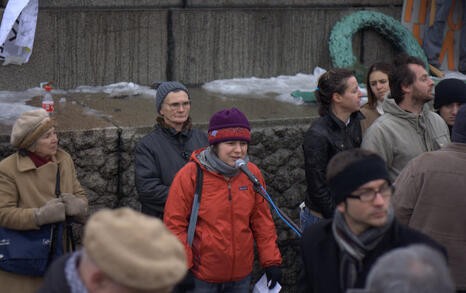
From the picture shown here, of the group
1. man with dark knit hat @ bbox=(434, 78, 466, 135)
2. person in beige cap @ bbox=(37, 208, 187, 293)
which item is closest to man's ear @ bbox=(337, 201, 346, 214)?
person in beige cap @ bbox=(37, 208, 187, 293)

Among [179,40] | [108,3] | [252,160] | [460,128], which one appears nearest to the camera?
[460,128]

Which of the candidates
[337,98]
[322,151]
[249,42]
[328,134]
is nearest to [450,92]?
[337,98]

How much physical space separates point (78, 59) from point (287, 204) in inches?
105

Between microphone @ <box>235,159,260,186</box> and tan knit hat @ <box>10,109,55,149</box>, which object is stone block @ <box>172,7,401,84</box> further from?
microphone @ <box>235,159,260,186</box>

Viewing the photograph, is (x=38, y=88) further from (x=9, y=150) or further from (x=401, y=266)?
(x=401, y=266)

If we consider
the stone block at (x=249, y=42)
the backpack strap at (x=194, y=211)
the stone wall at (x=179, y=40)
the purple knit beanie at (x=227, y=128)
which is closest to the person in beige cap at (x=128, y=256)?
the backpack strap at (x=194, y=211)

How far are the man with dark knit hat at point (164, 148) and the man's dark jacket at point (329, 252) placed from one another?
167 cm

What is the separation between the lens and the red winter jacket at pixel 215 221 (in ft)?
12.6

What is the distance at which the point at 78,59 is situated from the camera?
262 inches

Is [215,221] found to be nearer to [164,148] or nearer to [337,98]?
[164,148]

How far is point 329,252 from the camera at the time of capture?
269 centimetres

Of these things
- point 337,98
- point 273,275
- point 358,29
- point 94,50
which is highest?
point 358,29

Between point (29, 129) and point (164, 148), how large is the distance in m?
0.93

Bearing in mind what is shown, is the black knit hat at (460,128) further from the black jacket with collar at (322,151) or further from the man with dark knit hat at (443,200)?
the black jacket with collar at (322,151)
